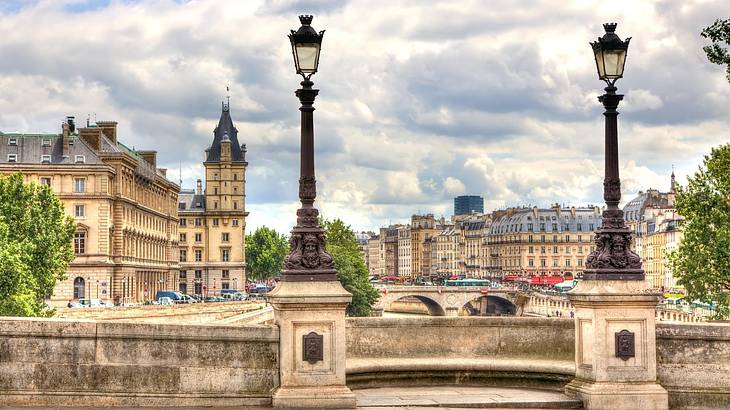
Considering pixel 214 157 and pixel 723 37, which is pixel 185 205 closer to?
pixel 214 157

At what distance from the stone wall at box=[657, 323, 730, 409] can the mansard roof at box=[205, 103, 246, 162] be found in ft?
536

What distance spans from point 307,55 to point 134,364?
527cm

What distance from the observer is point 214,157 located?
180 metres

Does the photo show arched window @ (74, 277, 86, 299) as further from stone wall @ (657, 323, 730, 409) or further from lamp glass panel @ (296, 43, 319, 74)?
stone wall @ (657, 323, 730, 409)

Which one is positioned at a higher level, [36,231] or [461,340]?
[36,231]

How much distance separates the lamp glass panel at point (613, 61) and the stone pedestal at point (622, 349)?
3.37 m

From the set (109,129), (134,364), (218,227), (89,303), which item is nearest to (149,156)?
(109,129)

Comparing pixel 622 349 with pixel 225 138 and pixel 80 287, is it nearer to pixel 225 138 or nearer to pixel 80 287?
pixel 80 287

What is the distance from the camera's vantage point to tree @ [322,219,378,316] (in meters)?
128

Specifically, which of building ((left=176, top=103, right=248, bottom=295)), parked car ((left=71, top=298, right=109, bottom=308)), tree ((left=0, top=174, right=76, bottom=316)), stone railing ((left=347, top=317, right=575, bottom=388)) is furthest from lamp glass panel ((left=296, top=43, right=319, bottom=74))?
building ((left=176, top=103, right=248, bottom=295))

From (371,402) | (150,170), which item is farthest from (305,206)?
(150,170)

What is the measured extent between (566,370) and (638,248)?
185m

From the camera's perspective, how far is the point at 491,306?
189000mm

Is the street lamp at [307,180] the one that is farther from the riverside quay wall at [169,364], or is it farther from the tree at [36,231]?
the tree at [36,231]
